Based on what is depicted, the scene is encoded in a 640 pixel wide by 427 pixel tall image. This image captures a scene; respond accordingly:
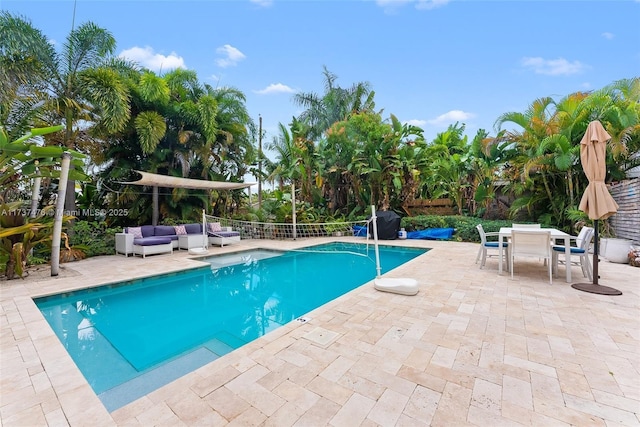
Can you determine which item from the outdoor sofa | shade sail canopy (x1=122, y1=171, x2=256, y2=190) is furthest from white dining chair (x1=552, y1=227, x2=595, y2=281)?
shade sail canopy (x1=122, y1=171, x2=256, y2=190)

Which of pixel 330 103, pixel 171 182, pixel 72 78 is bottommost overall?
pixel 171 182

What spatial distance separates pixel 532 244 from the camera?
16.0 feet

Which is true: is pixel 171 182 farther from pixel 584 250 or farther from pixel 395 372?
pixel 584 250

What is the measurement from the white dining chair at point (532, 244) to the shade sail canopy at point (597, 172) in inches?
29.2

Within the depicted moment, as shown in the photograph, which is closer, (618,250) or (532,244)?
(532,244)

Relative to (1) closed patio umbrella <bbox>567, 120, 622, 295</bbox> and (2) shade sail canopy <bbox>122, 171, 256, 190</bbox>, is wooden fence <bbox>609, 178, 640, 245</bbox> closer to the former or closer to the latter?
(1) closed patio umbrella <bbox>567, 120, 622, 295</bbox>

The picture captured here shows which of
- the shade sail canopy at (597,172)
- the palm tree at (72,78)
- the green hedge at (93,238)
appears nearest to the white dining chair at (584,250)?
the shade sail canopy at (597,172)

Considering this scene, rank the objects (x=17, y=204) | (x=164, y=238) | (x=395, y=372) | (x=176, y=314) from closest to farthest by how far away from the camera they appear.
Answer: (x=395, y=372)
(x=176, y=314)
(x=17, y=204)
(x=164, y=238)

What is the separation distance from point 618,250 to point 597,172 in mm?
3507

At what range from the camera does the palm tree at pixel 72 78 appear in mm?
6891

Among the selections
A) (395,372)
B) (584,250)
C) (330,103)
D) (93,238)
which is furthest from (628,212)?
(93,238)

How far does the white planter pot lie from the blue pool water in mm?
4951

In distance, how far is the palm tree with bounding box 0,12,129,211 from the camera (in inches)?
271

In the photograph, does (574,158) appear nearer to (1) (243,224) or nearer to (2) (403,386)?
(2) (403,386)
